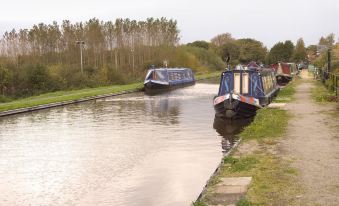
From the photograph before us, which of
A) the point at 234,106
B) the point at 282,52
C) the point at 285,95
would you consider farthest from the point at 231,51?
the point at 234,106

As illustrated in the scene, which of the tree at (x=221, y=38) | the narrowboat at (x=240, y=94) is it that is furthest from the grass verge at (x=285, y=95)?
the tree at (x=221, y=38)

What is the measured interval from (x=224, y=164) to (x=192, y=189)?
36.5 inches

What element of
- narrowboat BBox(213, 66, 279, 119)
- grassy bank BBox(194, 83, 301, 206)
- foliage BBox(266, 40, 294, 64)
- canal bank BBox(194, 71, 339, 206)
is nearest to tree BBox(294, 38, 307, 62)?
foliage BBox(266, 40, 294, 64)

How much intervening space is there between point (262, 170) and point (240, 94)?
12.5 meters

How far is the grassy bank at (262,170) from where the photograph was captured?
23.8 ft

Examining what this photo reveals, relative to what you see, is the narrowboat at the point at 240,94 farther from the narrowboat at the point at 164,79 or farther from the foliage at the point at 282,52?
the foliage at the point at 282,52

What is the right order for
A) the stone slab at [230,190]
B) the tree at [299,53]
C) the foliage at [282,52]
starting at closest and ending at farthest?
the stone slab at [230,190], the foliage at [282,52], the tree at [299,53]

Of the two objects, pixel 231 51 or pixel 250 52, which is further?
pixel 250 52

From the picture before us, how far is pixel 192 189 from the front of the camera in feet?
30.9

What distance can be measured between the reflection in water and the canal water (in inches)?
7.5

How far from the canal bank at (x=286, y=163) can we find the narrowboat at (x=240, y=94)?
348cm

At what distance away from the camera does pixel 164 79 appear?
4634cm

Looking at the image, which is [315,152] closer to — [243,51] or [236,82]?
[236,82]

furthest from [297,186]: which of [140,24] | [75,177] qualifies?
[140,24]
